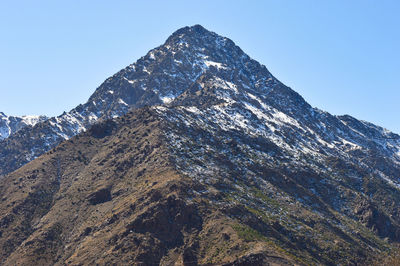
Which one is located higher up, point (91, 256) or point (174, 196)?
point (174, 196)

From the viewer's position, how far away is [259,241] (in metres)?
172

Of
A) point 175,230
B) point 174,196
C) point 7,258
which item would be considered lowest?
point 7,258

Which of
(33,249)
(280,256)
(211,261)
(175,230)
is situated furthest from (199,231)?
(33,249)

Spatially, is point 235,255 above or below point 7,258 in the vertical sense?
above

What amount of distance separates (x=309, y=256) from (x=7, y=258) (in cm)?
13503

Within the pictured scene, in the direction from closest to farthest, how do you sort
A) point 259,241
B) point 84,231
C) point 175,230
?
point 259,241 < point 175,230 < point 84,231

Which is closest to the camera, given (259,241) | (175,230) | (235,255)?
(235,255)

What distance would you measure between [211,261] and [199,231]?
2182 cm

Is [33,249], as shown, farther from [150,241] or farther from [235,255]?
[235,255]

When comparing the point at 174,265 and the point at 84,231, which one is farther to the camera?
the point at 84,231

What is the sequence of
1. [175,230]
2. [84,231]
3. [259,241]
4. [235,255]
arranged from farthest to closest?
[84,231] < [175,230] < [259,241] < [235,255]

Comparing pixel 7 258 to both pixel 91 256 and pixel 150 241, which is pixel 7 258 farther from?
pixel 150 241

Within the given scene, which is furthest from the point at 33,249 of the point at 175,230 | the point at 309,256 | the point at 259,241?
the point at 309,256

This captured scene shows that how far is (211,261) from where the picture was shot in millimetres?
162625
